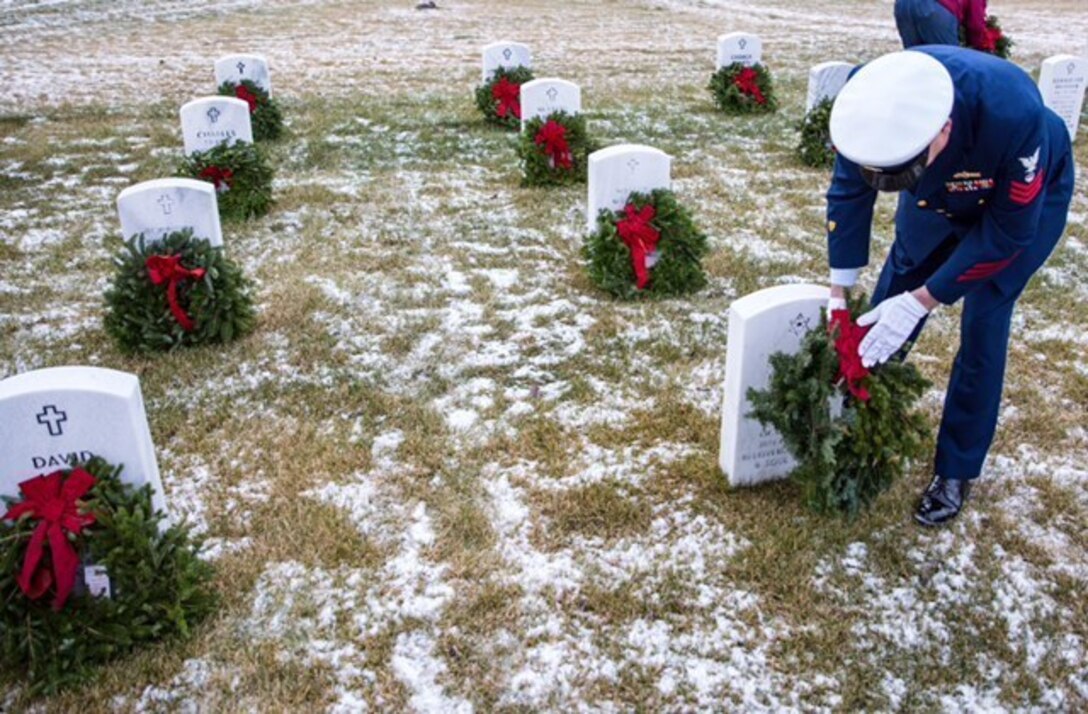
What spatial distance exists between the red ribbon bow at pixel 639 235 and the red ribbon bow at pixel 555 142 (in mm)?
2356

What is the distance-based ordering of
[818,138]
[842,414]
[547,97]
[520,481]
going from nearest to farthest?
[842,414] < [520,481] < [547,97] < [818,138]

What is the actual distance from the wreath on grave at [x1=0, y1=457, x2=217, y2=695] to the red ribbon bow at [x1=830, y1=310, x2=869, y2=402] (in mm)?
2457

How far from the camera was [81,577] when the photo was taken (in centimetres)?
292

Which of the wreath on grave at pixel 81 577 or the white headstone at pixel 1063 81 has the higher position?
the white headstone at pixel 1063 81

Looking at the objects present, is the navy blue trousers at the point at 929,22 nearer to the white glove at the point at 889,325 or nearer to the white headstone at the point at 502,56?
the white glove at the point at 889,325

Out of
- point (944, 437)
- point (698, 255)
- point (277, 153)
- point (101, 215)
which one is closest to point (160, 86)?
point (277, 153)

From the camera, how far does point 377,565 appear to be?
3449mm

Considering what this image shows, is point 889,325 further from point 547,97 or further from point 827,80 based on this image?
point 827,80

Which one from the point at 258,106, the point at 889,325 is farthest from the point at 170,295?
the point at 258,106

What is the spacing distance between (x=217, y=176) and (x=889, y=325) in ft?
18.9

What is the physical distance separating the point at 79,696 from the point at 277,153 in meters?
7.49

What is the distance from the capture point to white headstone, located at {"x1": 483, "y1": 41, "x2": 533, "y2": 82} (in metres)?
10.6

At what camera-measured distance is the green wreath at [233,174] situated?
23.5ft

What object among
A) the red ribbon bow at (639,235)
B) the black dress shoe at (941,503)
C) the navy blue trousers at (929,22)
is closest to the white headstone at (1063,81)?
the navy blue trousers at (929,22)
